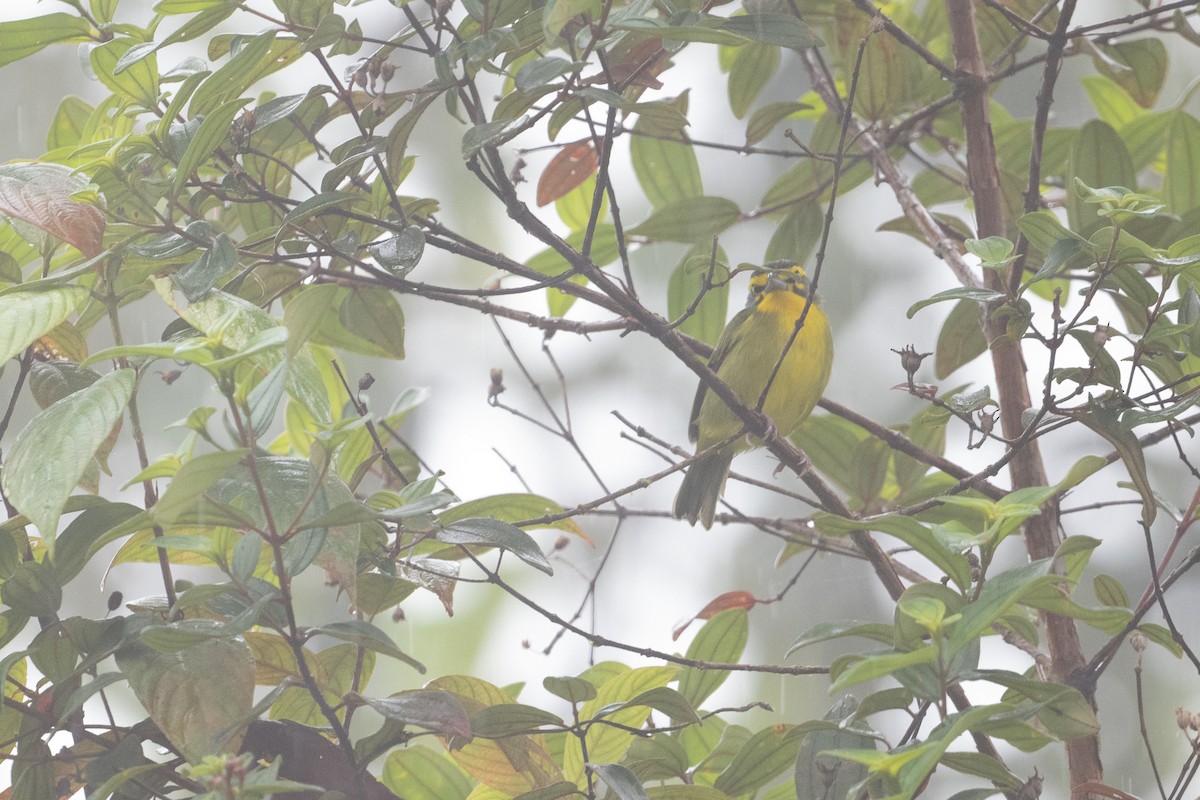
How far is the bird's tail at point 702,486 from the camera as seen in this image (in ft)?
8.09

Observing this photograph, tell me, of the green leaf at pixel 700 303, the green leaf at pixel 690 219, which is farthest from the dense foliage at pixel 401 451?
the green leaf at pixel 700 303

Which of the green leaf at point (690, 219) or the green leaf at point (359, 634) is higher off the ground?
the green leaf at point (690, 219)

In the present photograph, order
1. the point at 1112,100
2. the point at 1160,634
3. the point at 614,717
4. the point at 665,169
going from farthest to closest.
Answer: the point at 1112,100 → the point at 665,169 → the point at 614,717 → the point at 1160,634

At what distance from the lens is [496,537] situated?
1067 millimetres

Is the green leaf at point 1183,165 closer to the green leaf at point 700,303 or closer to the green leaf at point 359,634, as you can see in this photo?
the green leaf at point 700,303

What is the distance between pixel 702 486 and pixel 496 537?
4.86 feet

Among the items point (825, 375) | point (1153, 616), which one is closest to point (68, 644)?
point (825, 375)

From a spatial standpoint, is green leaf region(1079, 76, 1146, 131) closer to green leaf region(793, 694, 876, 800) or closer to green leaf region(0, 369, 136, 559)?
green leaf region(793, 694, 876, 800)

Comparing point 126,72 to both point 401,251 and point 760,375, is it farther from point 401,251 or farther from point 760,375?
point 760,375

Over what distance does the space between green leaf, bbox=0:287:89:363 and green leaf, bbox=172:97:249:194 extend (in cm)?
14

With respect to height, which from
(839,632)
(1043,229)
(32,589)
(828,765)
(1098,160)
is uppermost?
(1098,160)

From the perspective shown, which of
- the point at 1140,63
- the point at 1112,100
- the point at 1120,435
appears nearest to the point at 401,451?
the point at 1120,435

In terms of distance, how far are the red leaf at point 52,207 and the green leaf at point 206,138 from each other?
9cm

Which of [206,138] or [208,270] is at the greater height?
[206,138]
